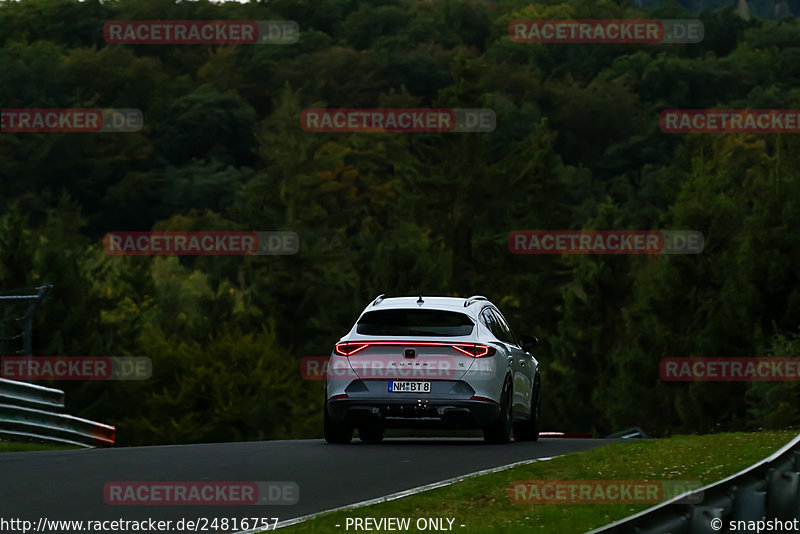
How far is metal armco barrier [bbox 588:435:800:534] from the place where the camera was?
268 inches

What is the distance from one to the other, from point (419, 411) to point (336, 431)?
1.13m

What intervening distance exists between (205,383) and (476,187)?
122 ft

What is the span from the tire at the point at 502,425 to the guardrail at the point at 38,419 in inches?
192
